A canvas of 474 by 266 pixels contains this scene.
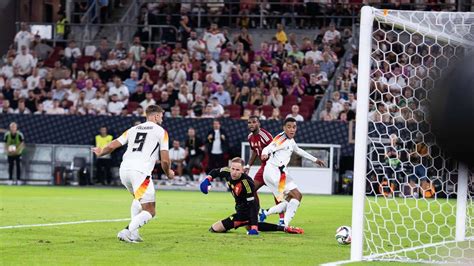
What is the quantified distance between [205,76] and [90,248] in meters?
22.1

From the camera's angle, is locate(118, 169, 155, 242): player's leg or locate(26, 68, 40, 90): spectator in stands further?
locate(26, 68, 40, 90): spectator in stands

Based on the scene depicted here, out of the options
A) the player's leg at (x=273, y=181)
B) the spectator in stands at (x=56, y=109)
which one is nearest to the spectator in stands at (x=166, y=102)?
the spectator in stands at (x=56, y=109)

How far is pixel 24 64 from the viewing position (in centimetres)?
3522

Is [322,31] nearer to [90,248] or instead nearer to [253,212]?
[253,212]

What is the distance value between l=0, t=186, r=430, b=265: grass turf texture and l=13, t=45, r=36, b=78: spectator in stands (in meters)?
13.2

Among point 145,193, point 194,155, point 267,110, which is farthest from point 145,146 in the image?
point 267,110

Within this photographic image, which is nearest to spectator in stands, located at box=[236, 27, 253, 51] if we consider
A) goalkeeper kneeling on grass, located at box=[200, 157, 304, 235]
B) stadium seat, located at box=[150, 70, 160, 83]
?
stadium seat, located at box=[150, 70, 160, 83]

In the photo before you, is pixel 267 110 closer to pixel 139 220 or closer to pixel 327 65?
pixel 327 65

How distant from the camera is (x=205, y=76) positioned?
33125 millimetres

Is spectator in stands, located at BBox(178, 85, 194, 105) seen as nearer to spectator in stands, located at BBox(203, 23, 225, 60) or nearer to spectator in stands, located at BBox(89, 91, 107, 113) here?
spectator in stands, located at BBox(203, 23, 225, 60)

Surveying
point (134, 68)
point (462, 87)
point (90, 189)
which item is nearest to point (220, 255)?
point (462, 87)

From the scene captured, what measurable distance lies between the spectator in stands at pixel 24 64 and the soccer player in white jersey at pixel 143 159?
23.2 metres

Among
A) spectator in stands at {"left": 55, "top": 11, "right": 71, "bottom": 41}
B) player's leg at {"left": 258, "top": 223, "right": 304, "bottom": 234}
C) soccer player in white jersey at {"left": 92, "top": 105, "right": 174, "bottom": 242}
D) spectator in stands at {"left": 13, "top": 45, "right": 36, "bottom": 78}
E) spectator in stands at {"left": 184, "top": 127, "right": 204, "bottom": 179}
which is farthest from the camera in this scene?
spectator in stands at {"left": 55, "top": 11, "right": 71, "bottom": 41}

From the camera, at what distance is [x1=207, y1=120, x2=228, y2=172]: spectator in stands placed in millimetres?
30578
